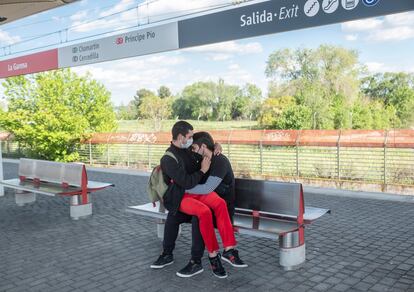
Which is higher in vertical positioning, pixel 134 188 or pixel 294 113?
pixel 294 113

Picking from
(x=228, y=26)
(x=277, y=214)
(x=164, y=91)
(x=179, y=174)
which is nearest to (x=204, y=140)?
(x=179, y=174)

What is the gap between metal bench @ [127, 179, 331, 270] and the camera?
4035 mm

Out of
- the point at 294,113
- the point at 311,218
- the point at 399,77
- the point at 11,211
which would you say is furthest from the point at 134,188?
the point at 399,77

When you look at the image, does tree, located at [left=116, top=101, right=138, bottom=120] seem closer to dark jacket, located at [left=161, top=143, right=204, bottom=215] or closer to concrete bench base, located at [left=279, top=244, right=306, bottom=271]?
dark jacket, located at [left=161, top=143, right=204, bottom=215]

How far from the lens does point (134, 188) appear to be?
9117 mm

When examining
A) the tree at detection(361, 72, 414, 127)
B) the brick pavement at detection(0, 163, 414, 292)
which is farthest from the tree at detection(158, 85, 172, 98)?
the brick pavement at detection(0, 163, 414, 292)

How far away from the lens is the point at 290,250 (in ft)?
13.2

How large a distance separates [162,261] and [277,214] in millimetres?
1222

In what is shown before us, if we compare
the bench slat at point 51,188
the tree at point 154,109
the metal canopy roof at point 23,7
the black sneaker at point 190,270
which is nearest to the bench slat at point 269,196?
the black sneaker at point 190,270

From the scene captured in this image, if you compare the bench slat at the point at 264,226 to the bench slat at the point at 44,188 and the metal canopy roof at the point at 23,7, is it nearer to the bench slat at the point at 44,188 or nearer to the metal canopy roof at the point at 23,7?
the bench slat at the point at 44,188

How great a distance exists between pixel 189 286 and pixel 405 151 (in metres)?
7.35

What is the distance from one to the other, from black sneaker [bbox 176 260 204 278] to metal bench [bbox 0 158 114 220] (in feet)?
9.48

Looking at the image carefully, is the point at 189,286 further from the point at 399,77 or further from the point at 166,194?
the point at 399,77

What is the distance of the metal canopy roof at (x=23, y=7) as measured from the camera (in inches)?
256
